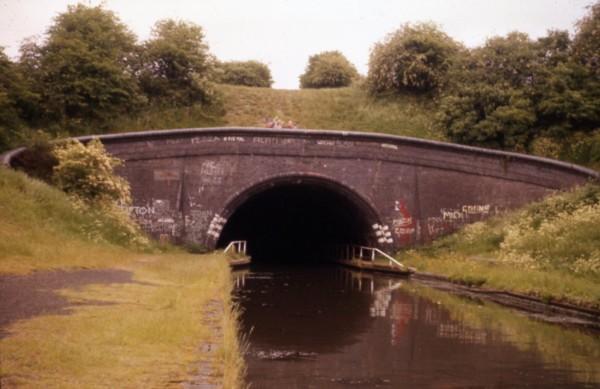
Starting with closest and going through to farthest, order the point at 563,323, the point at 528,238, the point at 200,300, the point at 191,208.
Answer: the point at 200,300
the point at 563,323
the point at 528,238
the point at 191,208

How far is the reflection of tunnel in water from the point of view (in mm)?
35438

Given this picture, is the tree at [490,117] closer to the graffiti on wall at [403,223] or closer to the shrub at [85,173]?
the graffiti on wall at [403,223]

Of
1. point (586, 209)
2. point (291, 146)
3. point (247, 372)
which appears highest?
point (291, 146)

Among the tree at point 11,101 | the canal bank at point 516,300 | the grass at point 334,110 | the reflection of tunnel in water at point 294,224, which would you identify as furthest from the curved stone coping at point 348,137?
the canal bank at point 516,300

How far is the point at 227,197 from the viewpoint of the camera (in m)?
28.5

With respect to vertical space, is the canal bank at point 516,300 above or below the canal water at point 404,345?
above

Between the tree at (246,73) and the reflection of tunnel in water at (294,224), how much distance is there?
19442 mm

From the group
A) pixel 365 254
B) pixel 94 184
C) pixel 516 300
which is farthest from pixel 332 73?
pixel 516 300

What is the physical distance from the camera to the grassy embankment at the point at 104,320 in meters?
6.48

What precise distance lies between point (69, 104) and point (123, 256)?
13.3m

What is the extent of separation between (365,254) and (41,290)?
22709 mm

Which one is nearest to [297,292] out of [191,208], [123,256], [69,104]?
[123,256]

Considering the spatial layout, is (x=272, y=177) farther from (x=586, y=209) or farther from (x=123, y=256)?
(x=586, y=209)

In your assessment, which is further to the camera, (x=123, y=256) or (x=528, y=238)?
(x=528, y=238)
